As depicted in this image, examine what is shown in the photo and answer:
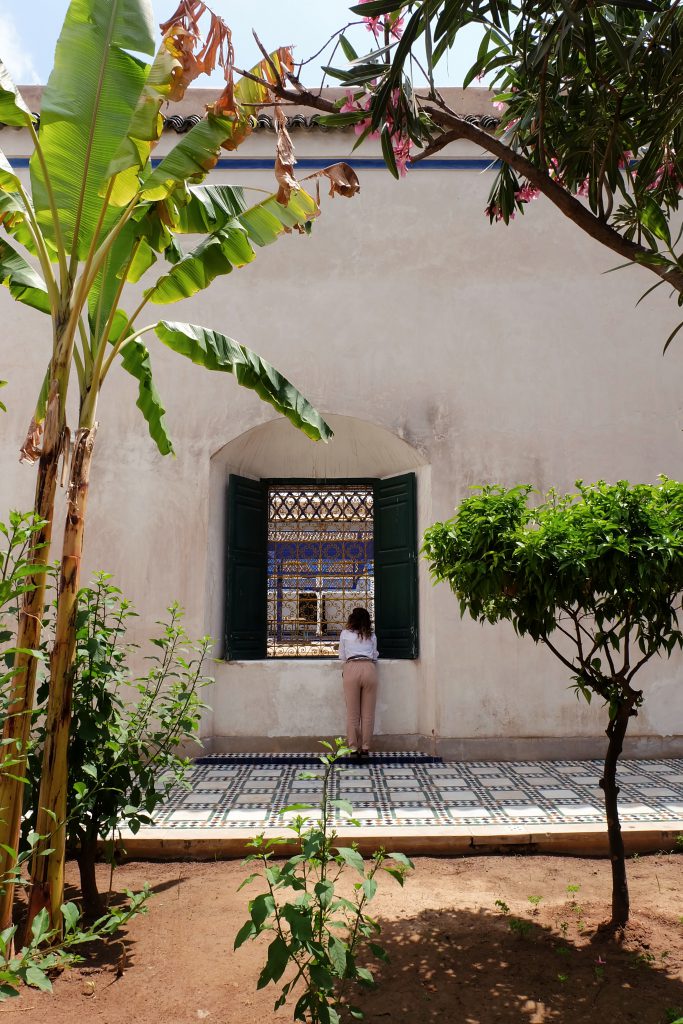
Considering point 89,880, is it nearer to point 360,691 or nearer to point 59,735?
point 59,735

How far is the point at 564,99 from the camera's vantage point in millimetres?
3281

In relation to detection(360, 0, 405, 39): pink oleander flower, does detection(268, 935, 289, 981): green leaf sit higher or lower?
lower

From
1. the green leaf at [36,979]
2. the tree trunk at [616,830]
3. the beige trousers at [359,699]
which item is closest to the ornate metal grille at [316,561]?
the beige trousers at [359,699]

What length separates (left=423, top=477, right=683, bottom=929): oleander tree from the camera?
2.89m

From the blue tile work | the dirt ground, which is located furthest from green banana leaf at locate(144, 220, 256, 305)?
the blue tile work

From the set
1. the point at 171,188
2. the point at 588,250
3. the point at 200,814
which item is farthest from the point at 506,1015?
the point at 588,250

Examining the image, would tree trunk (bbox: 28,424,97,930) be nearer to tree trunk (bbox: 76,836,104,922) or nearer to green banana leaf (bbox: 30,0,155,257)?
tree trunk (bbox: 76,836,104,922)

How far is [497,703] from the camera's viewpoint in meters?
7.12

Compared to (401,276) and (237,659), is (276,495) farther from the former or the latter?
(401,276)

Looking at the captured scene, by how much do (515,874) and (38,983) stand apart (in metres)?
2.80

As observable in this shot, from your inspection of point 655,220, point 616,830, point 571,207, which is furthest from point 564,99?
point 616,830

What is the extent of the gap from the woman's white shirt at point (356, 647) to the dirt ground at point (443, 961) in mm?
3140

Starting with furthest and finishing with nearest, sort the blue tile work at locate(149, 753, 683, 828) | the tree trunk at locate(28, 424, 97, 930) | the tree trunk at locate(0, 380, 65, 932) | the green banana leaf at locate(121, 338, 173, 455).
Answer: the blue tile work at locate(149, 753, 683, 828) → the green banana leaf at locate(121, 338, 173, 455) → the tree trunk at locate(28, 424, 97, 930) → the tree trunk at locate(0, 380, 65, 932)

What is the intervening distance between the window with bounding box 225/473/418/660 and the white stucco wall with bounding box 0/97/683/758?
249 mm
